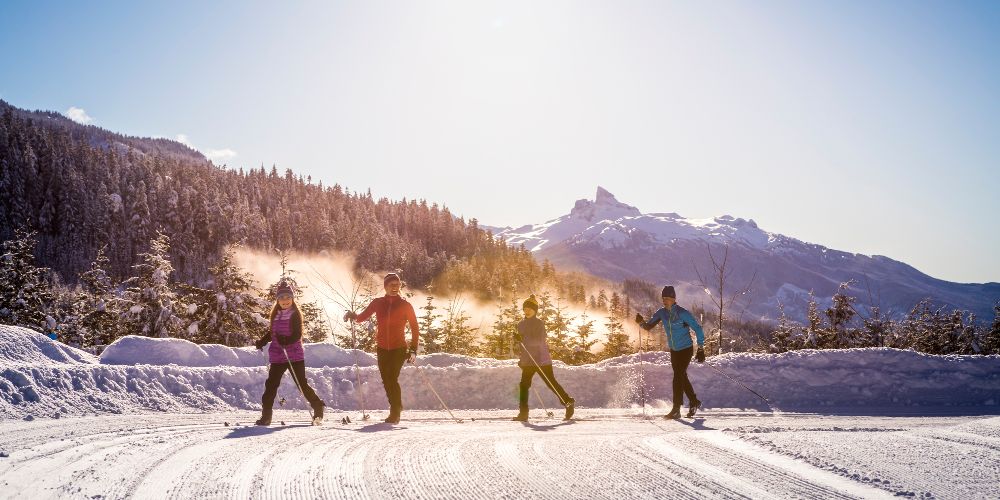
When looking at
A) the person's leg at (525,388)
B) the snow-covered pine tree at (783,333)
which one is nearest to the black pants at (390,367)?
the person's leg at (525,388)

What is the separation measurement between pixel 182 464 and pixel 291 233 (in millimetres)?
138947

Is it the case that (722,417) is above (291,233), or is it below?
below

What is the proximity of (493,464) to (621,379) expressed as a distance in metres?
10.4

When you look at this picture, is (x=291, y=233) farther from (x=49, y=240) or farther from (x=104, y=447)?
(x=104, y=447)

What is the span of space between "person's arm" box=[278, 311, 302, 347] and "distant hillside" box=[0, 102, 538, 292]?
339 ft

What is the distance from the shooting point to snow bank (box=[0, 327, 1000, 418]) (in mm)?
12148

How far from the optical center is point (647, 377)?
1434 cm

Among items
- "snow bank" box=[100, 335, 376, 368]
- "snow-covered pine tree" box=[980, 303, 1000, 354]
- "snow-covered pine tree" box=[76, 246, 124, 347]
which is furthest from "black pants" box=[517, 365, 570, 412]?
"snow-covered pine tree" box=[980, 303, 1000, 354]

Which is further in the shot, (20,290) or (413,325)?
(20,290)

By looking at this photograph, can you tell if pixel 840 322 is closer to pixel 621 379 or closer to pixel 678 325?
pixel 621 379

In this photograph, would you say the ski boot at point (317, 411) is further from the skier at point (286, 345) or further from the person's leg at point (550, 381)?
the person's leg at point (550, 381)

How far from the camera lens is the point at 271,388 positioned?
831 cm

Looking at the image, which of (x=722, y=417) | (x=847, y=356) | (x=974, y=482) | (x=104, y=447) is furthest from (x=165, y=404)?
(x=847, y=356)

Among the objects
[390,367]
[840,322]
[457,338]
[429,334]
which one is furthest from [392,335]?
[840,322]
